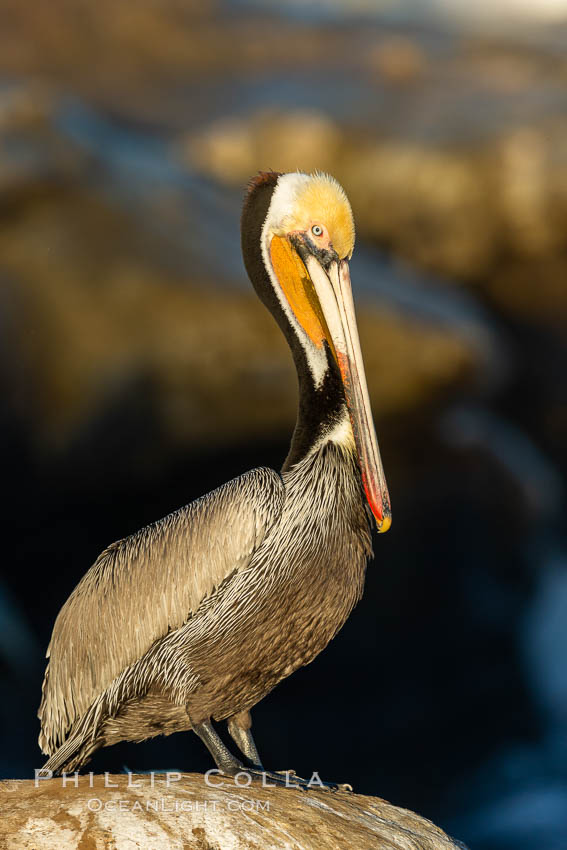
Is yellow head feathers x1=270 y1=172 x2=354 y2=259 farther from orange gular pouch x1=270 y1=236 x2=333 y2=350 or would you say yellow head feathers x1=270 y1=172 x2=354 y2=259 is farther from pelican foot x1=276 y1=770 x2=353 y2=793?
pelican foot x1=276 y1=770 x2=353 y2=793

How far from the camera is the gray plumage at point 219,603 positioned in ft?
10.6

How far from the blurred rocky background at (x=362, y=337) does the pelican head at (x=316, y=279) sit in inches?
162

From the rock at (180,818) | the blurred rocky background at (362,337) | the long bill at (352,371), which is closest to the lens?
the rock at (180,818)

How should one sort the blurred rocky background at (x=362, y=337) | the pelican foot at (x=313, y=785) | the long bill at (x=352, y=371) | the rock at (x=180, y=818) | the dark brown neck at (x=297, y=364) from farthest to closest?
1. the blurred rocky background at (x=362, y=337)
2. the dark brown neck at (x=297, y=364)
3. the long bill at (x=352, y=371)
4. the pelican foot at (x=313, y=785)
5. the rock at (x=180, y=818)

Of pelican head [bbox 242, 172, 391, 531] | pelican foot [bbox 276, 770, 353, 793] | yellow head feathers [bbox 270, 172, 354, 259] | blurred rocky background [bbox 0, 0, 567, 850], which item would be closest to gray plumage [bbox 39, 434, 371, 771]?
pelican head [bbox 242, 172, 391, 531]

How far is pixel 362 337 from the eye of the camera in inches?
313

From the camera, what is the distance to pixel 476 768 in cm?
800

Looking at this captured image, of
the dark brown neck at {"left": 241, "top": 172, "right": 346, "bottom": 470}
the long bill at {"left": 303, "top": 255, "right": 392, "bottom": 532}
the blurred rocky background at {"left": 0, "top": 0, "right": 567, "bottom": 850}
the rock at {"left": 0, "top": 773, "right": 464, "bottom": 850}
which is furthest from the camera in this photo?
the blurred rocky background at {"left": 0, "top": 0, "right": 567, "bottom": 850}

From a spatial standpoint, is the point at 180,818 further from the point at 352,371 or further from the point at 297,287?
the point at 297,287

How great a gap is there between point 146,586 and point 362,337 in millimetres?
4858

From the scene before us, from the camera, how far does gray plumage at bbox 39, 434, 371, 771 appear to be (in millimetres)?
3227

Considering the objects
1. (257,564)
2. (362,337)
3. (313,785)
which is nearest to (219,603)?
(257,564)

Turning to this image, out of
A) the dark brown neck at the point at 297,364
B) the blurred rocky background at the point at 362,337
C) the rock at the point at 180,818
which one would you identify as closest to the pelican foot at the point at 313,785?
the rock at the point at 180,818

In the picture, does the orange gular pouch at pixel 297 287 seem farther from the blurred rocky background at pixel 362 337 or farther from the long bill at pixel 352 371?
the blurred rocky background at pixel 362 337
